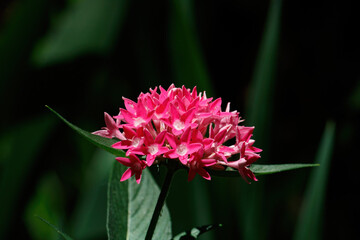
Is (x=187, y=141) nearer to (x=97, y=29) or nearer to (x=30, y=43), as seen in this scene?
(x=30, y=43)

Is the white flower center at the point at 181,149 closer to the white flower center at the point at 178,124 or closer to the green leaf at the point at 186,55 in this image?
the white flower center at the point at 178,124

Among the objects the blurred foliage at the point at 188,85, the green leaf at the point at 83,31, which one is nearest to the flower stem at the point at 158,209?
the blurred foliage at the point at 188,85

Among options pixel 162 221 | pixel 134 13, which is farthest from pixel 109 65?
pixel 162 221

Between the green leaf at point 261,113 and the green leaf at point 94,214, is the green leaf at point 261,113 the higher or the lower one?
the higher one

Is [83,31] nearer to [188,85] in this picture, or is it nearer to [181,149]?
[188,85]

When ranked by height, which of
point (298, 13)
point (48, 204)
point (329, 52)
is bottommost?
point (48, 204)

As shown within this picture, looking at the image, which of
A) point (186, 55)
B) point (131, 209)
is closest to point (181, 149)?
point (131, 209)
